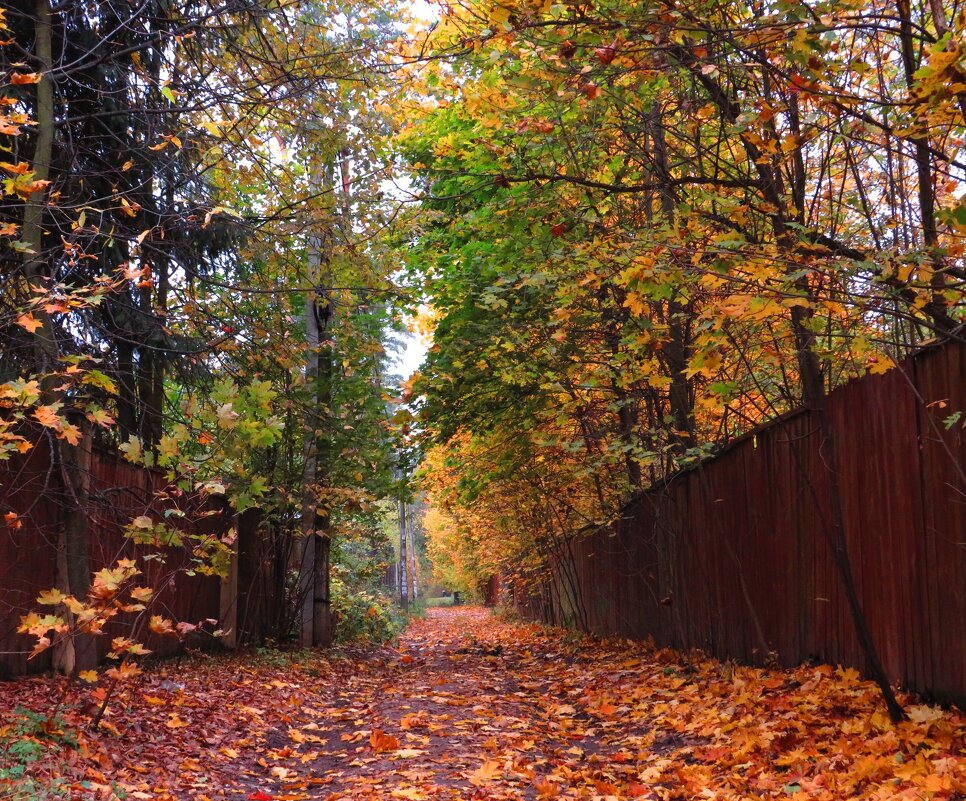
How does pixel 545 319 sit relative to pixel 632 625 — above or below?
above

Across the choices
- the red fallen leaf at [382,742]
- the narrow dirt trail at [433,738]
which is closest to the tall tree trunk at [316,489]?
the narrow dirt trail at [433,738]

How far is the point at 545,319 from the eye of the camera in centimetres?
1086

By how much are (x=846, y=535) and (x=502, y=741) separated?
3033 mm

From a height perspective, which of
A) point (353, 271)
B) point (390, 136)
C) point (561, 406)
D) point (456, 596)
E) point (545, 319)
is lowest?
point (456, 596)

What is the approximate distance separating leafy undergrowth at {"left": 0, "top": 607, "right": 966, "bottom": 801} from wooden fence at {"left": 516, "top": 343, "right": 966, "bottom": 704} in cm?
39

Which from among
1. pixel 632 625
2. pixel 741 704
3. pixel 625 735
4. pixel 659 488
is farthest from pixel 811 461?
pixel 632 625

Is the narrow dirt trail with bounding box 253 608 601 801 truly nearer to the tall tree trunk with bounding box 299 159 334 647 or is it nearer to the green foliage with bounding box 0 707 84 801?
the green foliage with bounding box 0 707 84 801

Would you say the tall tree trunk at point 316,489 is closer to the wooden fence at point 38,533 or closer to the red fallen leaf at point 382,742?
the wooden fence at point 38,533

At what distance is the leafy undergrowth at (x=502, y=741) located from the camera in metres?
4.79

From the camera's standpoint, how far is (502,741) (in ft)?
22.3

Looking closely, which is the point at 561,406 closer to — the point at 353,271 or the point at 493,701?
the point at 353,271

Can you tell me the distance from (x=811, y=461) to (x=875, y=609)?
4.40 ft

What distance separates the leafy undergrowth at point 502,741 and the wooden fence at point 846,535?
0.39 m

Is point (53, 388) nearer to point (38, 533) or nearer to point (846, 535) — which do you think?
point (38, 533)
